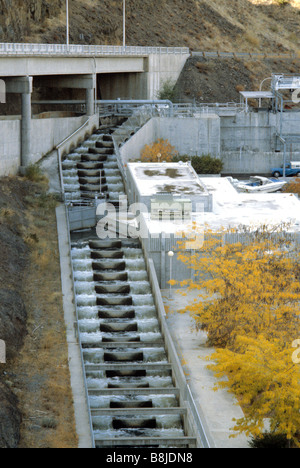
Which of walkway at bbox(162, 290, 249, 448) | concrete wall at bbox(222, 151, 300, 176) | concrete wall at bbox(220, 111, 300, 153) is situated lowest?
walkway at bbox(162, 290, 249, 448)

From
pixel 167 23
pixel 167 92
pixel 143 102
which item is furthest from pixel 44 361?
pixel 167 23

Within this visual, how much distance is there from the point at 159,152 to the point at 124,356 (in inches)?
1397

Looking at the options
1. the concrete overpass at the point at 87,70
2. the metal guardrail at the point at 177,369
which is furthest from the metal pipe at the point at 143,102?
the metal guardrail at the point at 177,369

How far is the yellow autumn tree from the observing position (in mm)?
31703

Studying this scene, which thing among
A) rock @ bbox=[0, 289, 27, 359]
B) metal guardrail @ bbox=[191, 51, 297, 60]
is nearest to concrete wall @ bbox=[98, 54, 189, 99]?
metal guardrail @ bbox=[191, 51, 297, 60]

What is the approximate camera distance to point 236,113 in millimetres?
83750

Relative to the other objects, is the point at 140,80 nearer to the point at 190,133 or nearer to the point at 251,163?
the point at 190,133

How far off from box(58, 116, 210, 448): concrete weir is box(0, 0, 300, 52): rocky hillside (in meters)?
40.8

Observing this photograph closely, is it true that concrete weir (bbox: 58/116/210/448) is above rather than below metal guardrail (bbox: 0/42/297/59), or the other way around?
below

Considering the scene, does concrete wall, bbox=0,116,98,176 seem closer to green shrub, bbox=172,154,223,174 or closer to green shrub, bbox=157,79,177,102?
green shrub, bbox=172,154,223,174

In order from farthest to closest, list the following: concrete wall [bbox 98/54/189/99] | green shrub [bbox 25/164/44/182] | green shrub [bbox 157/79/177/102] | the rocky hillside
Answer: the rocky hillside → green shrub [bbox 157/79/177/102] → concrete wall [bbox 98/54/189/99] → green shrub [bbox 25/164/44/182]

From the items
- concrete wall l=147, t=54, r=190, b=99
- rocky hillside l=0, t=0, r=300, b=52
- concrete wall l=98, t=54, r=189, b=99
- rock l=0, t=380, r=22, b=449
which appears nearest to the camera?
rock l=0, t=380, r=22, b=449

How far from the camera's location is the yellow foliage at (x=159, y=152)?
240 feet

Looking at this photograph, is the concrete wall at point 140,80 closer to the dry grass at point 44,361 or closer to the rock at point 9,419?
the dry grass at point 44,361
